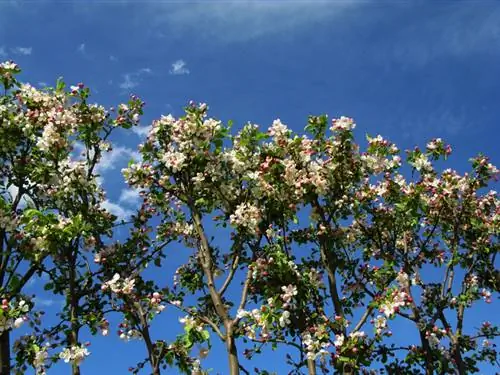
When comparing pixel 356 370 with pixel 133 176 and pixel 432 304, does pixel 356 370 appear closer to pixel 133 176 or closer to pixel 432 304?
pixel 432 304

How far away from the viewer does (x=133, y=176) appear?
13320mm

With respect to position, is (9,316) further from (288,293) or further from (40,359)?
(288,293)

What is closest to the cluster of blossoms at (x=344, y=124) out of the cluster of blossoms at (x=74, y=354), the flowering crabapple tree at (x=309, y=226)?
the flowering crabapple tree at (x=309, y=226)

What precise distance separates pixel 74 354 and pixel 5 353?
1.91 meters

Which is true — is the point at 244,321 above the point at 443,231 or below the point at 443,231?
below

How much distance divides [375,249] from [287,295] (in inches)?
178

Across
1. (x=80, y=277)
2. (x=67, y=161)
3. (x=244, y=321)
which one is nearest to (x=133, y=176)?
(x=67, y=161)

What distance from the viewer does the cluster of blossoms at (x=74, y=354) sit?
36.4 ft

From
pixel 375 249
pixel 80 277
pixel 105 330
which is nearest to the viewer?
pixel 105 330

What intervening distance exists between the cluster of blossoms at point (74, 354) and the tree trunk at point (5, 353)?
1644mm

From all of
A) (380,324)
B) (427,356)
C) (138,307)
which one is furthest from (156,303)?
(427,356)

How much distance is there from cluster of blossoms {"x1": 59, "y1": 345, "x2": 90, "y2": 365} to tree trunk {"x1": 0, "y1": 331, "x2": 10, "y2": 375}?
164 cm

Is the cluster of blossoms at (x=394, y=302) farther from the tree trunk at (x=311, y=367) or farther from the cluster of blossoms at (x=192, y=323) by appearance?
the cluster of blossoms at (x=192, y=323)

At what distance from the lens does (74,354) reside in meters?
11.1
